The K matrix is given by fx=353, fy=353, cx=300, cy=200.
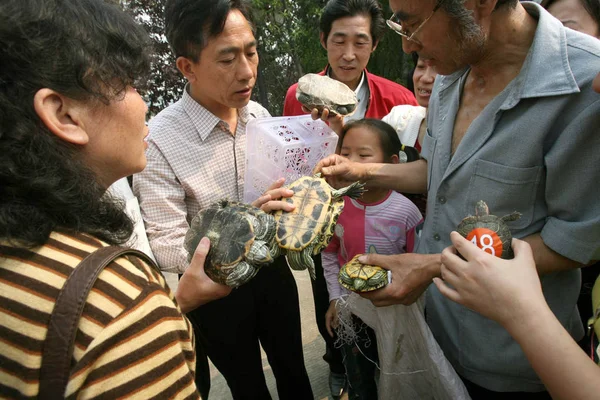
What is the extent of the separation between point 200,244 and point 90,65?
815 mm

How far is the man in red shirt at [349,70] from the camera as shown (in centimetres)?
301

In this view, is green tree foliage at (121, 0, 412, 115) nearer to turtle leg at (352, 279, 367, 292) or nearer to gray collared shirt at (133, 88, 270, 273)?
gray collared shirt at (133, 88, 270, 273)

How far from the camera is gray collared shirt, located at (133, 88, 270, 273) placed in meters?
1.93

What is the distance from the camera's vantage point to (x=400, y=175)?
2.19 metres

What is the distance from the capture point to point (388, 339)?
2.00 meters

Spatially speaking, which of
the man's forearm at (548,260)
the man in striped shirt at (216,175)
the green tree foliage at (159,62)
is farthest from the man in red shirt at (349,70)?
the green tree foliage at (159,62)

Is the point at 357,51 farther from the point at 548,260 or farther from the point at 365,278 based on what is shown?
the point at 548,260

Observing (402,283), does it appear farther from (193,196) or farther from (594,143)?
(193,196)

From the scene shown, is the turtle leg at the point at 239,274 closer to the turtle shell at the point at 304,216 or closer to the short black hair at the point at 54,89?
the turtle shell at the point at 304,216

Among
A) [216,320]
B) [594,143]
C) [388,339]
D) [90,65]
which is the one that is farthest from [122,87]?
[388,339]

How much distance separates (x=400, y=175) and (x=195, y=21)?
1472mm

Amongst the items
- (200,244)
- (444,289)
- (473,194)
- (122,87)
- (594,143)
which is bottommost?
(444,289)

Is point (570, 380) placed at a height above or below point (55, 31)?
below

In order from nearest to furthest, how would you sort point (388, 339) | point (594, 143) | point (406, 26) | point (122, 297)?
point (122, 297), point (594, 143), point (406, 26), point (388, 339)
